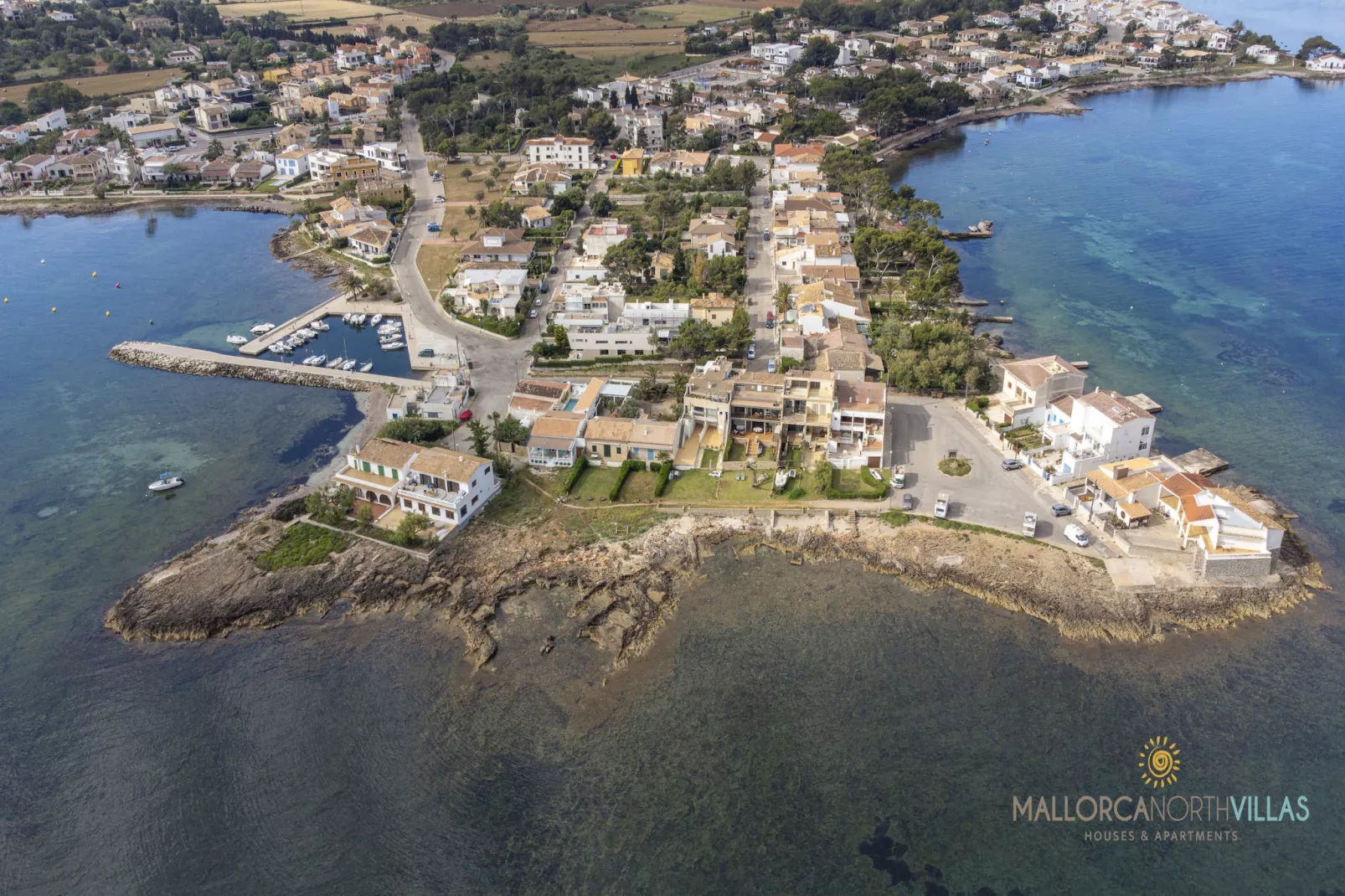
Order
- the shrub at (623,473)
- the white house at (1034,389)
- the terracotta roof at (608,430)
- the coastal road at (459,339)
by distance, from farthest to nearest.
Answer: the coastal road at (459,339) → the white house at (1034,389) → the terracotta roof at (608,430) → the shrub at (623,473)

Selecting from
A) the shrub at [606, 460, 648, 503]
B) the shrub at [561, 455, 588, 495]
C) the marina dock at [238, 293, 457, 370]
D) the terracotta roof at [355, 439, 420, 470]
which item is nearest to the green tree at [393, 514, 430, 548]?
the terracotta roof at [355, 439, 420, 470]

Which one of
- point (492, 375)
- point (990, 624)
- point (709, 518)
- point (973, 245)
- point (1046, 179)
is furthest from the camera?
point (1046, 179)

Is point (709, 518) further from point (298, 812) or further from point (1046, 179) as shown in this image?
point (1046, 179)

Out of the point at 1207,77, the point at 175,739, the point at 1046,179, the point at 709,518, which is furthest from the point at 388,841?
the point at 1207,77

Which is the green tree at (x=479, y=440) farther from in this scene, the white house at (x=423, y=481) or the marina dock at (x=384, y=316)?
the marina dock at (x=384, y=316)

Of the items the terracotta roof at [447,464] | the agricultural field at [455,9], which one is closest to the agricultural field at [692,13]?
the agricultural field at [455,9]

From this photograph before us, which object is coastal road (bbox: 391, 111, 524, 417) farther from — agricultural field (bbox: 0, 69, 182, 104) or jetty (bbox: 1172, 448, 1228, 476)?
agricultural field (bbox: 0, 69, 182, 104)

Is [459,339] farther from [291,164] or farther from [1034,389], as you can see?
[291,164]
